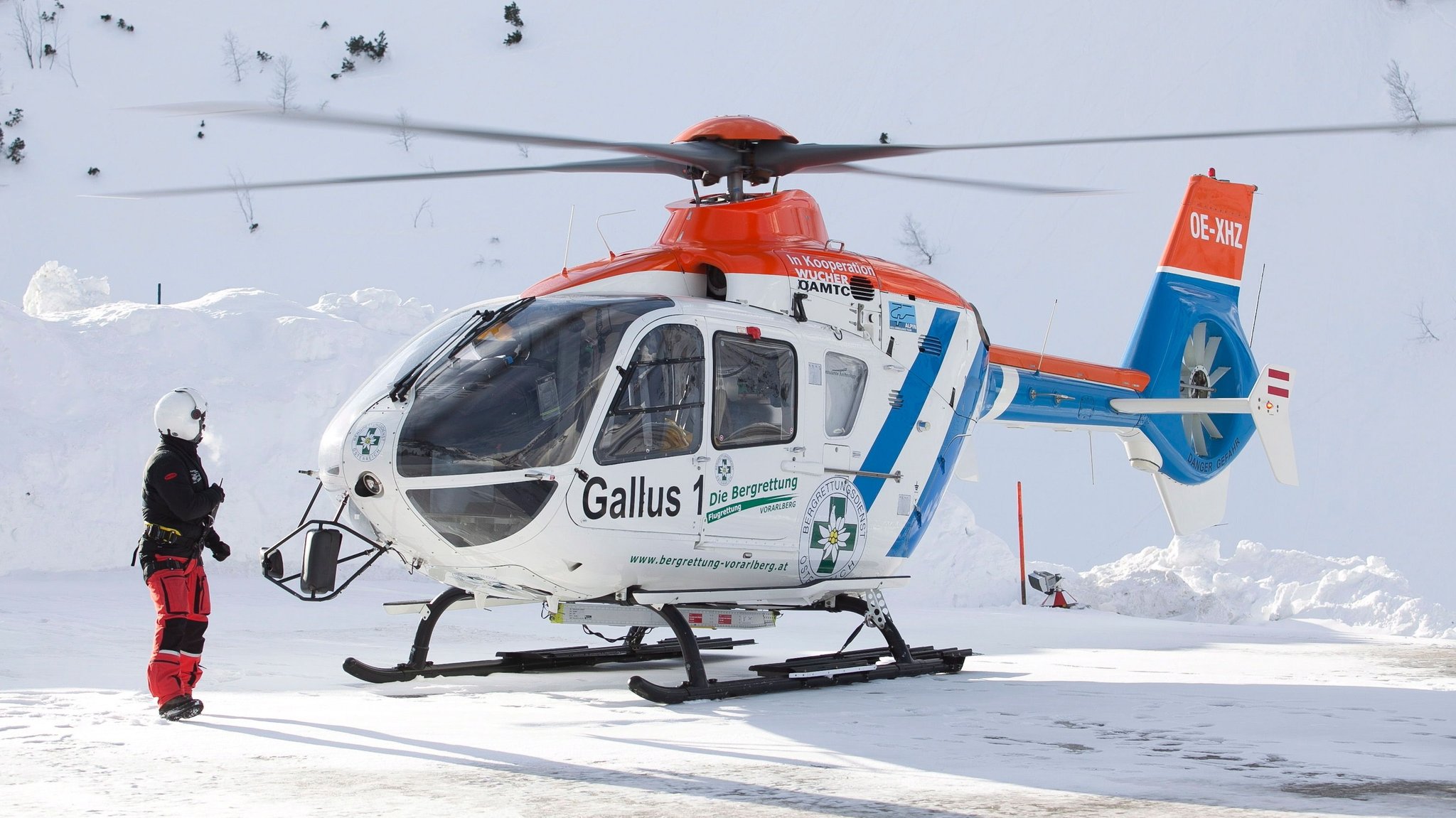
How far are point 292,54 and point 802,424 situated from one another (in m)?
33.4

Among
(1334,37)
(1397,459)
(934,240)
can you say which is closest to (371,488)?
(1397,459)

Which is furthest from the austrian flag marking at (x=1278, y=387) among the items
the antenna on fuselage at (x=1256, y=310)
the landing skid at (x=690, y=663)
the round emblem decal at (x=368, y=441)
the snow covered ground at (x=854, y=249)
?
the round emblem decal at (x=368, y=441)

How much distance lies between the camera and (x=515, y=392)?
6.16 m

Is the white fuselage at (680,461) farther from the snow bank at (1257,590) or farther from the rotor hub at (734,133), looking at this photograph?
the snow bank at (1257,590)

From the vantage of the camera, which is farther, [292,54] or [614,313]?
[292,54]

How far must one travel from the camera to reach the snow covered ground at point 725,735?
4141 mm

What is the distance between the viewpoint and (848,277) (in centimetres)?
782

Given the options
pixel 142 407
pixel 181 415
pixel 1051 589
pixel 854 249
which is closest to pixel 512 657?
pixel 181 415

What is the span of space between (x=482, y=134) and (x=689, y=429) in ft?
5.76

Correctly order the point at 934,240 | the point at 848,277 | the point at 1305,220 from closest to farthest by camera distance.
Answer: the point at 848,277 < the point at 1305,220 < the point at 934,240

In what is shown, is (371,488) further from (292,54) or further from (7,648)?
(292,54)

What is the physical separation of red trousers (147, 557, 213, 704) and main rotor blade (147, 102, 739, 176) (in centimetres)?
205

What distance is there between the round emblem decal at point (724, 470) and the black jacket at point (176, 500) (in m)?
2.41

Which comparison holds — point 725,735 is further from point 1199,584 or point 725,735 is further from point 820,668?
point 1199,584
